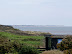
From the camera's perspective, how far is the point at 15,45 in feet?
63.1

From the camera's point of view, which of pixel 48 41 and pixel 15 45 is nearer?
pixel 15 45

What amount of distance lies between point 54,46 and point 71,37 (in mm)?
2560

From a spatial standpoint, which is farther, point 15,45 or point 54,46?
point 54,46

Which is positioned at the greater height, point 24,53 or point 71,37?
point 71,37

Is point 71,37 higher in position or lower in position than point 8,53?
higher

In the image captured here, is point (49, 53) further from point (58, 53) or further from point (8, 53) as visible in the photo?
point (8, 53)

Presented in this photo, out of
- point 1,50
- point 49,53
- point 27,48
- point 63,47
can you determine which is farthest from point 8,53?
point 63,47

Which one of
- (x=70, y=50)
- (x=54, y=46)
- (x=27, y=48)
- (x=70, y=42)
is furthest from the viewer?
(x=54, y=46)

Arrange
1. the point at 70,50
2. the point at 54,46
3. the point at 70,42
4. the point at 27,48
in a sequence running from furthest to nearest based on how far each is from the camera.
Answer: the point at 54,46 → the point at 70,42 → the point at 70,50 → the point at 27,48

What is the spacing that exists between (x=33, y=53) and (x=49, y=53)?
4.79 feet

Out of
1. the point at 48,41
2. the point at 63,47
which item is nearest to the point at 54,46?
the point at 48,41

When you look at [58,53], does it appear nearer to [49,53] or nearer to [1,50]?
[49,53]

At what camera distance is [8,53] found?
692 inches

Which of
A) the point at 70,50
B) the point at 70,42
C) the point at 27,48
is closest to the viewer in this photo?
the point at 27,48
